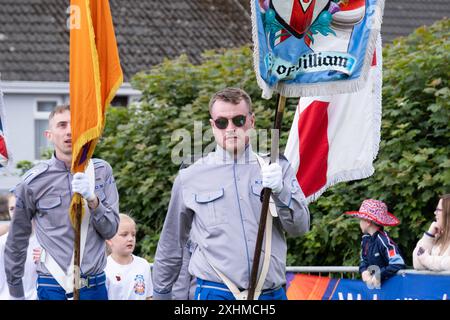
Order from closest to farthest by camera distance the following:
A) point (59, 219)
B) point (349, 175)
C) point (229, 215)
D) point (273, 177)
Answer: point (273, 177), point (229, 215), point (59, 219), point (349, 175)

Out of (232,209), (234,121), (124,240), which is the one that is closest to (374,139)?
(234,121)

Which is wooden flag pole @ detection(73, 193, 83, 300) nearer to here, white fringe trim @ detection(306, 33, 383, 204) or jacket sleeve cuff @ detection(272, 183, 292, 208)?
jacket sleeve cuff @ detection(272, 183, 292, 208)

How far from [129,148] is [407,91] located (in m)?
3.93

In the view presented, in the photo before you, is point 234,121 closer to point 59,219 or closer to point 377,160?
point 59,219

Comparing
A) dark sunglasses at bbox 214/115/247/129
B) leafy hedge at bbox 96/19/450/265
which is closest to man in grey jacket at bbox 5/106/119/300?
dark sunglasses at bbox 214/115/247/129

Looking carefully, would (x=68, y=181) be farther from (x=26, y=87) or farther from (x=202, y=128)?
(x=26, y=87)

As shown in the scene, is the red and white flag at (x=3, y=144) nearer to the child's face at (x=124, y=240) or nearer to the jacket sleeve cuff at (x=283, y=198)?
the child's face at (x=124, y=240)

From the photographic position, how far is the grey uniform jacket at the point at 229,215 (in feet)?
22.7

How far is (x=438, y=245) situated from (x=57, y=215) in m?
3.18

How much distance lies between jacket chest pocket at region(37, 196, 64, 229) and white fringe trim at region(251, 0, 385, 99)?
1.96 metres

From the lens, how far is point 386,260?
9.70m

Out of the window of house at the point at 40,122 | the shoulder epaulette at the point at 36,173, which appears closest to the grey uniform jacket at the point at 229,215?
the shoulder epaulette at the point at 36,173

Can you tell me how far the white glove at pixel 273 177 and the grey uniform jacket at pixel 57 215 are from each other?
→ 1746 millimetres

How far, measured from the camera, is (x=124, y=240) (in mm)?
10273
